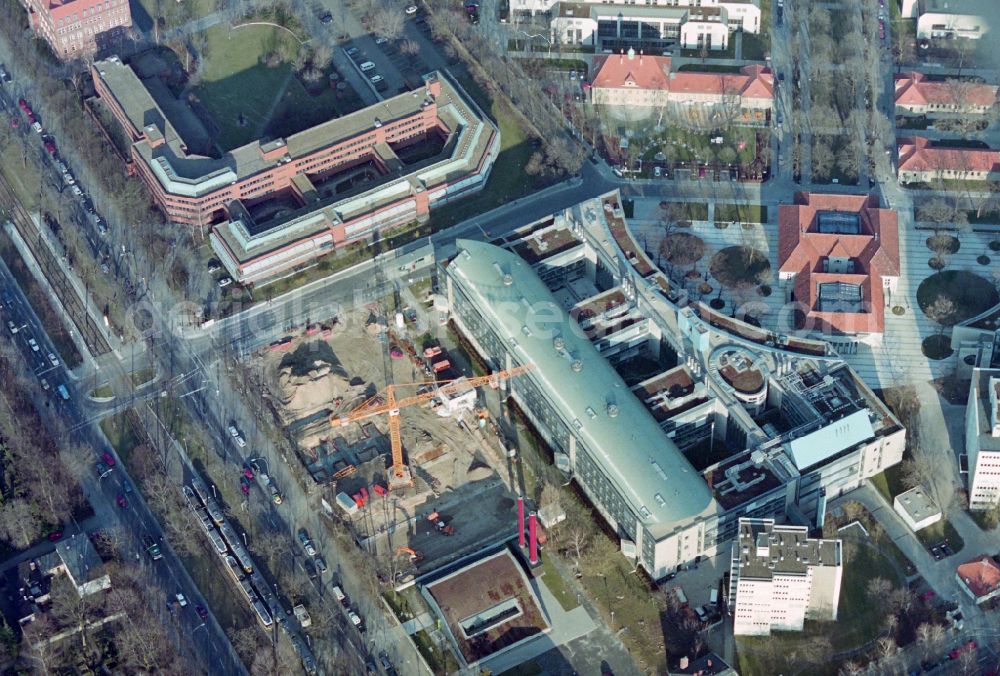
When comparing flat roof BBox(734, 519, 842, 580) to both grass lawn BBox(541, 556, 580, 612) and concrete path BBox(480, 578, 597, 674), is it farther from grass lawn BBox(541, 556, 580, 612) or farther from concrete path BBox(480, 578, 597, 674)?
grass lawn BBox(541, 556, 580, 612)

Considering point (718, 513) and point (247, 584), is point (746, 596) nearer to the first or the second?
point (718, 513)

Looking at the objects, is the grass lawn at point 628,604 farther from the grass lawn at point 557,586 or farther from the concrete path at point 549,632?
the concrete path at point 549,632

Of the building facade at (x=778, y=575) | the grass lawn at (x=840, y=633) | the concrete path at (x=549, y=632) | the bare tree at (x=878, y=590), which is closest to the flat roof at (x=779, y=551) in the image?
the building facade at (x=778, y=575)

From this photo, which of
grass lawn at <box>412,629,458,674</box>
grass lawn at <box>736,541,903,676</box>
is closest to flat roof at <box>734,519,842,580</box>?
grass lawn at <box>736,541,903,676</box>

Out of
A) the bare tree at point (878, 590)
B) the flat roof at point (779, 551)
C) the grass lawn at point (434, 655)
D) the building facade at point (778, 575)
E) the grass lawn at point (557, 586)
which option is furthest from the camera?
the grass lawn at point (557, 586)

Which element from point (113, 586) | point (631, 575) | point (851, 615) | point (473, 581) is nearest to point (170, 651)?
point (113, 586)
